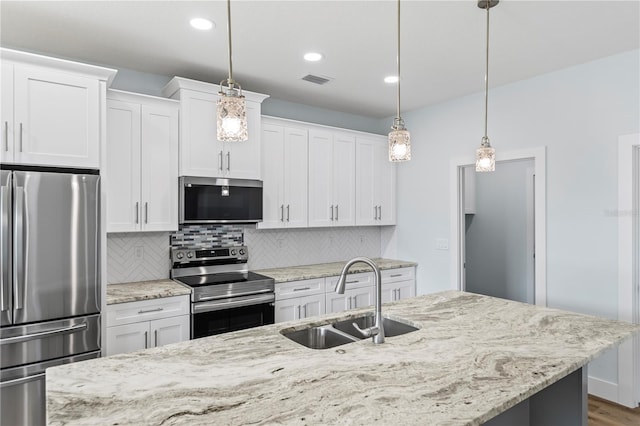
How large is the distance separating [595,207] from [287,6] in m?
2.74

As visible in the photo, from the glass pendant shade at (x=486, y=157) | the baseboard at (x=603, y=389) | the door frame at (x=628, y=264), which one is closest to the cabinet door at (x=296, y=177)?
the glass pendant shade at (x=486, y=157)

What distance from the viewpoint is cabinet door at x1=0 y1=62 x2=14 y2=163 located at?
230cm

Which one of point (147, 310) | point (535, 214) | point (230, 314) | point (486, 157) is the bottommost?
point (230, 314)

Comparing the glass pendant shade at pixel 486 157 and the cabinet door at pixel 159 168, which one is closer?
the glass pendant shade at pixel 486 157

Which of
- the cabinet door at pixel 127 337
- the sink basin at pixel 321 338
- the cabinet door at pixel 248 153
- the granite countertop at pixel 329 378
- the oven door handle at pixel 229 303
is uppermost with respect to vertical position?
the cabinet door at pixel 248 153

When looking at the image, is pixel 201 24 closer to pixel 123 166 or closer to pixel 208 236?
pixel 123 166

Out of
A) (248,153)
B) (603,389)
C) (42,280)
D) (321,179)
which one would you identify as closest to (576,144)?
(603,389)

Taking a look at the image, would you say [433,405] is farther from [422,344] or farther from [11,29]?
[11,29]

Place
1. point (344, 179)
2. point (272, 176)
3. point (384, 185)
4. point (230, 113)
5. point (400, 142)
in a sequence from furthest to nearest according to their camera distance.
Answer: point (384, 185) < point (344, 179) < point (272, 176) < point (400, 142) < point (230, 113)

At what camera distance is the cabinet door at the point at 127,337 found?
8.87 ft

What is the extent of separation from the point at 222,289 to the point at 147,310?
55 centimetres

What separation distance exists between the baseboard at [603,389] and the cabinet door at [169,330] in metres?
3.17

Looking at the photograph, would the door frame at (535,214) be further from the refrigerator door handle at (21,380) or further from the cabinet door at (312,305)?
the refrigerator door handle at (21,380)

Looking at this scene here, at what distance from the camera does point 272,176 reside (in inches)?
150
